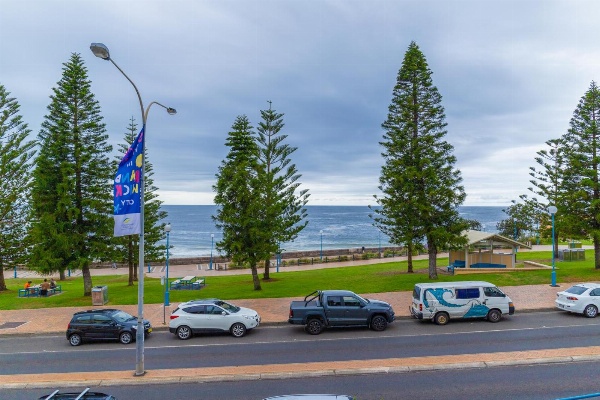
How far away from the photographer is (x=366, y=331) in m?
17.6

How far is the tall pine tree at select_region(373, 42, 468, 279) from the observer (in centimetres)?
2870

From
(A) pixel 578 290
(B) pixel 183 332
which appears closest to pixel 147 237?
(B) pixel 183 332

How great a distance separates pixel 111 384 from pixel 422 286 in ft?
43.3

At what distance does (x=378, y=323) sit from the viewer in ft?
57.4

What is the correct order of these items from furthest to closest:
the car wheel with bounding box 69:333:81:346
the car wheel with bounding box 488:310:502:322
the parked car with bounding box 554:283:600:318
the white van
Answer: the parked car with bounding box 554:283:600:318 < the car wheel with bounding box 488:310:502:322 < the white van < the car wheel with bounding box 69:333:81:346

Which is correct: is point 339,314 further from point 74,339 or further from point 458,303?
point 74,339

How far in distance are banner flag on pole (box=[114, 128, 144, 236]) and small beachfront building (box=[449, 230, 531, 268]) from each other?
2706 cm

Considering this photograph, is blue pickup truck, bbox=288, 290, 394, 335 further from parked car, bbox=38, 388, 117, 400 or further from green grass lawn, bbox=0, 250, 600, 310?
parked car, bbox=38, 388, 117, 400

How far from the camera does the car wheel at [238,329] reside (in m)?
17.4

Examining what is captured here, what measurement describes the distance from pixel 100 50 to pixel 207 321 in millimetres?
11684

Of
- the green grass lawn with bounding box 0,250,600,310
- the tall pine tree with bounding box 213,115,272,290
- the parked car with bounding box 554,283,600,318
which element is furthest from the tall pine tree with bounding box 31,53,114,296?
the parked car with bounding box 554,283,600,318

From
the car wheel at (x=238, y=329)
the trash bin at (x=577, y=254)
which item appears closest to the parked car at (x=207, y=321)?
the car wheel at (x=238, y=329)

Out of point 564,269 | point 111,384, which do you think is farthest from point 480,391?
point 564,269

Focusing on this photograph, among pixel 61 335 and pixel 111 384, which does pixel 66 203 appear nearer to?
pixel 61 335
